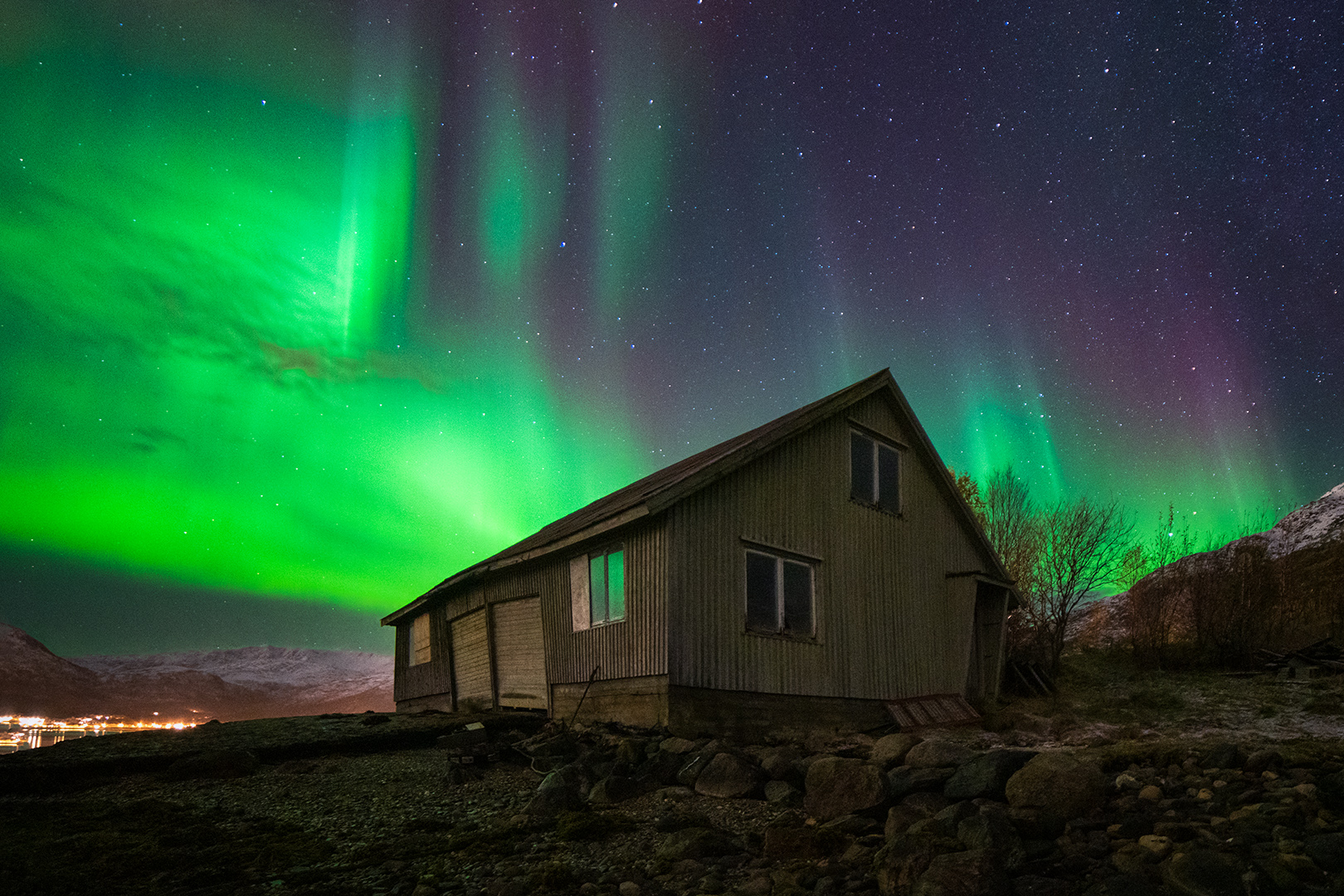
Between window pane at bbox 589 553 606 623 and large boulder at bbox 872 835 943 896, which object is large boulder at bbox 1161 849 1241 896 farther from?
window pane at bbox 589 553 606 623

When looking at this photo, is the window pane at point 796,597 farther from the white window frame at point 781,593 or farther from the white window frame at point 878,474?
the white window frame at point 878,474

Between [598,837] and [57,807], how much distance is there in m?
7.22

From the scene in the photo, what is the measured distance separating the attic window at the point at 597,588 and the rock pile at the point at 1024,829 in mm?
4624

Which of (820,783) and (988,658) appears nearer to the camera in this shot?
(820,783)

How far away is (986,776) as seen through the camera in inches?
276

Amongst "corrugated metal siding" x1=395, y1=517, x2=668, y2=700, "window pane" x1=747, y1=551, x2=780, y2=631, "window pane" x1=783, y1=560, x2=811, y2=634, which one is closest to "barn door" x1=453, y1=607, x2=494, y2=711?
"corrugated metal siding" x1=395, y1=517, x2=668, y2=700

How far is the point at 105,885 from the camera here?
6.65 m

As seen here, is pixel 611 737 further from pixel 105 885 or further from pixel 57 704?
pixel 57 704

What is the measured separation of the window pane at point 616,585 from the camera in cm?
1312

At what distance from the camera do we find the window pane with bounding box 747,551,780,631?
1313 cm

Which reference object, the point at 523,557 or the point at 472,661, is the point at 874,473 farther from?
the point at 472,661

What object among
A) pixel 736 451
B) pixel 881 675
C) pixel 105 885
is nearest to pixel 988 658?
pixel 881 675

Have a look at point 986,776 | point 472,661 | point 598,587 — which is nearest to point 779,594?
point 598,587

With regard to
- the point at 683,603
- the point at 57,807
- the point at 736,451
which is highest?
the point at 736,451
